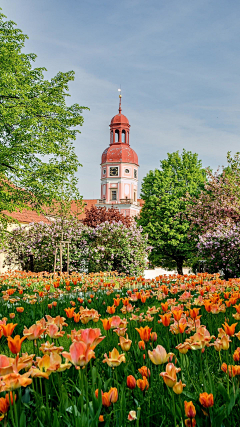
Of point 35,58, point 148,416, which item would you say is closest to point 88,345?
point 148,416

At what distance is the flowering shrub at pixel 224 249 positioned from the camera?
517 inches

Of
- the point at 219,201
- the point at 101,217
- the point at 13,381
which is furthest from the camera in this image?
the point at 101,217

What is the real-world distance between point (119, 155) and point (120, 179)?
15.2 ft

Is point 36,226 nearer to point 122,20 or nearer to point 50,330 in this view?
point 122,20

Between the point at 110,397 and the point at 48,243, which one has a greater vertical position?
the point at 48,243

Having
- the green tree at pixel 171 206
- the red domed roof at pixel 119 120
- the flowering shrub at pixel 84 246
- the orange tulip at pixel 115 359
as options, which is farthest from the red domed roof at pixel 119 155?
the orange tulip at pixel 115 359

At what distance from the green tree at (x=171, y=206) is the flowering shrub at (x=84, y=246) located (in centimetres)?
878

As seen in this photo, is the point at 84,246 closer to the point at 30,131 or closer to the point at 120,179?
the point at 30,131

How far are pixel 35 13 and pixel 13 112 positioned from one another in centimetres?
793

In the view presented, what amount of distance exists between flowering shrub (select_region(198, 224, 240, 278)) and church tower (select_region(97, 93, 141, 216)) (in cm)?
4304

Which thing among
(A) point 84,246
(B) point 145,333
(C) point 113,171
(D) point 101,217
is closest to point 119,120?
(C) point 113,171

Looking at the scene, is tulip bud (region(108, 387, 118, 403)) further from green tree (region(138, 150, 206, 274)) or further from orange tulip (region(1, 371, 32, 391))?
green tree (region(138, 150, 206, 274))

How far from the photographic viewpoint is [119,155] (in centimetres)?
6094

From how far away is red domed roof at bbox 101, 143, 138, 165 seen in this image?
2391 inches
